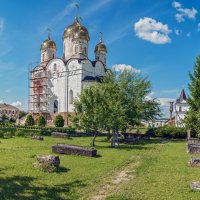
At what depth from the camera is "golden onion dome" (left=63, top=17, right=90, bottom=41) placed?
5741 centimetres

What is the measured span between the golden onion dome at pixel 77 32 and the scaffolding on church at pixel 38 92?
9.07 meters

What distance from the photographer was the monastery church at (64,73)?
55.6 m

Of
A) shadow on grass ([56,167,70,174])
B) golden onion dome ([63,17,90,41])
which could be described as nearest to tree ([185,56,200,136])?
shadow on grass ([56,167,70,174])

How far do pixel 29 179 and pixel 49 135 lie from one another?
21.4 metres

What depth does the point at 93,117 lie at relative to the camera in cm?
2161

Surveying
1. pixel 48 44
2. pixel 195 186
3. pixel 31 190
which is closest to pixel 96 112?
pixel 195 186

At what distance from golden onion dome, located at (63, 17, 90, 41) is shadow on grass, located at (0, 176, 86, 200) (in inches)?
1973

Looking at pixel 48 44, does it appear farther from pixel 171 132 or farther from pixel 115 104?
pixel 115 104

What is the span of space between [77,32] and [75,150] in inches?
1780

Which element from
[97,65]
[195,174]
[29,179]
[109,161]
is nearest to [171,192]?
[195,174]

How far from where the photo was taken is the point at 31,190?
27.8 feet

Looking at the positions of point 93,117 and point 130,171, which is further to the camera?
point 93,117

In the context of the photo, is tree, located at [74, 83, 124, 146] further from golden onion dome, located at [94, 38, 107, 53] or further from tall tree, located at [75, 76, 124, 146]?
golden onion dome, located at [94, 38, 107, 53]

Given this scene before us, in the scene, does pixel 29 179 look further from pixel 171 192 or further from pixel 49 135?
pixel 49 135
